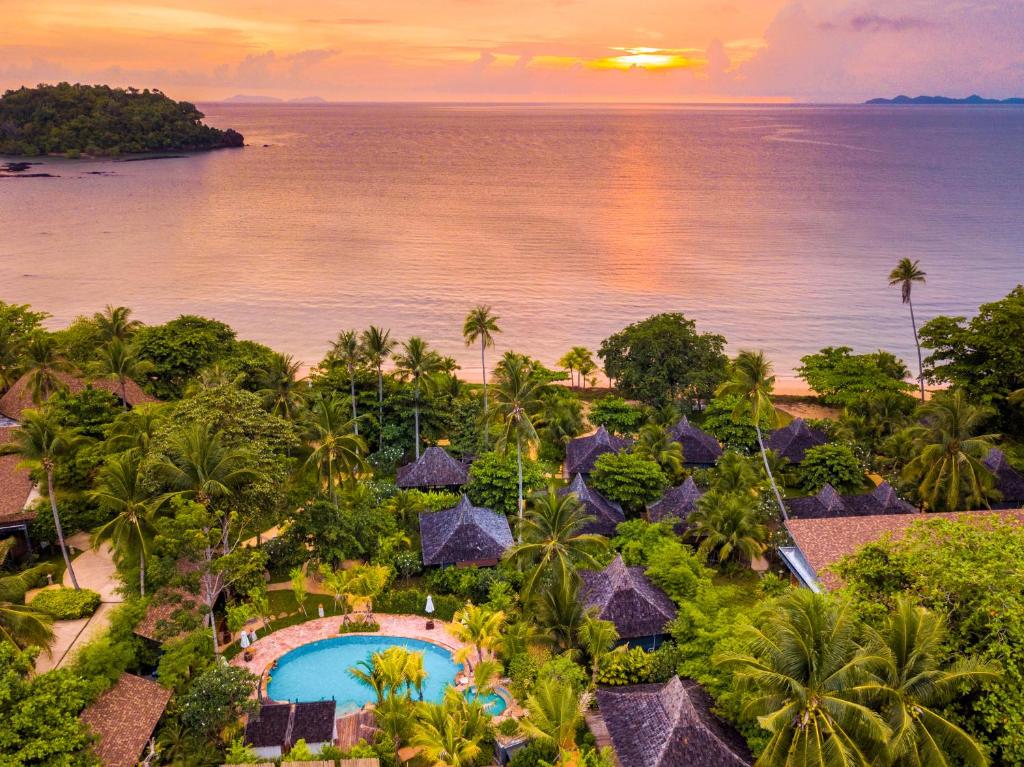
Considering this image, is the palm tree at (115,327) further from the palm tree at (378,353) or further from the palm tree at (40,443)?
the palm tree at (40,443)

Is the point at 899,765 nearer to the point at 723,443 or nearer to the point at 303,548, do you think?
the point at 303,548

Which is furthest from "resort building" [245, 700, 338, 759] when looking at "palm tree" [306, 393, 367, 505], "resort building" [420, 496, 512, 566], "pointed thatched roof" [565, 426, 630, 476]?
"pointed thatched roof" [565, 426, 630, 476]

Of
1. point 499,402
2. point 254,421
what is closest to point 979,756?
point 499,402

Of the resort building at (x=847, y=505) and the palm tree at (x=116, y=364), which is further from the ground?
the palm tree at (x=116, y=364)

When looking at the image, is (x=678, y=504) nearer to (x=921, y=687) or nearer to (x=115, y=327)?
(x=921, y=687)

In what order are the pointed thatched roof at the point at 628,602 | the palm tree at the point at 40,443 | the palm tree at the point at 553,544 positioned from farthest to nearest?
the palm tree at the point at 40,443 < the pointed thatched roof at the point at 628,602 < the palm tree at the point at 553,544

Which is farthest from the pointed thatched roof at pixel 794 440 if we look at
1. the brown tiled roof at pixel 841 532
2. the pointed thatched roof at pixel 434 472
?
the pointed thatched roof at pixel 434 472
